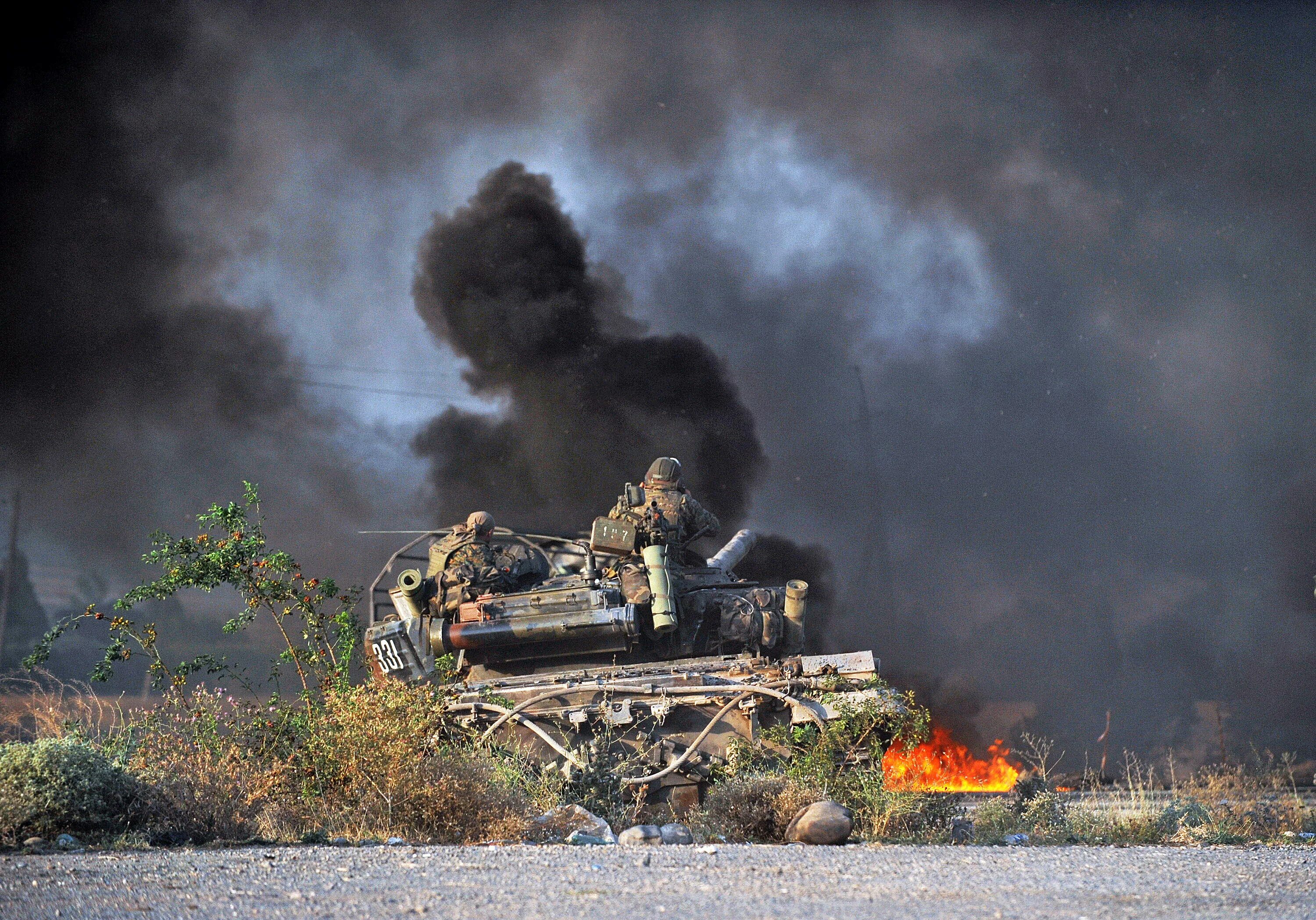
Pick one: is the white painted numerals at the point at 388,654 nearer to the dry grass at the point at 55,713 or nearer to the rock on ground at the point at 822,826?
the dry grass at the point at 55,713

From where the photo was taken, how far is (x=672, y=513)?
14.0m

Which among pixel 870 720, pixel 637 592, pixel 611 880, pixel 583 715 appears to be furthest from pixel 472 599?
pixel 611 880

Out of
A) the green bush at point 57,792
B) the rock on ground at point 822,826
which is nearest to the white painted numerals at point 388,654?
the green bush at point 57,792

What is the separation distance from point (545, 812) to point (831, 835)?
2.68 metres

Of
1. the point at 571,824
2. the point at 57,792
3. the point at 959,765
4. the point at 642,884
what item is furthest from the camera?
the point at 959,765

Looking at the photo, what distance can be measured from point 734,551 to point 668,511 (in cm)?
173

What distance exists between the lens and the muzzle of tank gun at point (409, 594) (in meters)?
13.4

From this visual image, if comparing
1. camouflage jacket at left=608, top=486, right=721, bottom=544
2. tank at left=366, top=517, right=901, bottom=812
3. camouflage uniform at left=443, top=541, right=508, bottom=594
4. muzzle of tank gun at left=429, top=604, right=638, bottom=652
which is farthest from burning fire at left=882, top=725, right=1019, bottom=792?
camouflage uniform at left=443, top=541, right=508, bottom=594

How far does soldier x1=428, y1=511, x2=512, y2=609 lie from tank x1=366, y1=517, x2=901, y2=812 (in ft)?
0.32

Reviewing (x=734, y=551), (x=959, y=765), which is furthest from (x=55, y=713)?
(x=959, y=765)

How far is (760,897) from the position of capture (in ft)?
17.5

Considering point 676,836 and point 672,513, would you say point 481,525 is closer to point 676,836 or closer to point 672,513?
point 672,513

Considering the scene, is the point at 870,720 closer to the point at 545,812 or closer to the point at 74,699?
the point at 545,812

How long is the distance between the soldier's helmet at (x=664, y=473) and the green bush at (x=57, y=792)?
25.4 ft
